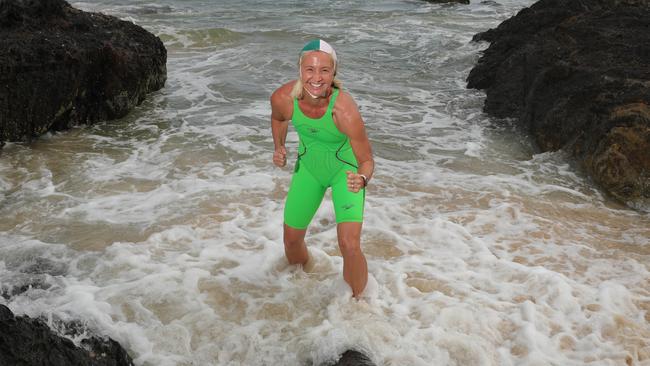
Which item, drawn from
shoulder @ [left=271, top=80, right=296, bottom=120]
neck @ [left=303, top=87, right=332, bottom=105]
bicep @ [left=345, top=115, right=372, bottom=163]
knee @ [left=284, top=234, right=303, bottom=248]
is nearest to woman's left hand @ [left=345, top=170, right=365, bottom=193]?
bicep @ [left=345, top=115, right=372, bottom=163]

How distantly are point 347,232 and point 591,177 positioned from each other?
4040 millimetres

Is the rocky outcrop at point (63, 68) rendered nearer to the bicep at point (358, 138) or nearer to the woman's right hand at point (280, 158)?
the woman's right hand at point (280, 158)

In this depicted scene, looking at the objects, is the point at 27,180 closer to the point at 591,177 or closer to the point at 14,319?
the point at 14,319

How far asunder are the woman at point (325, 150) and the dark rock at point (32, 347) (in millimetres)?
1734

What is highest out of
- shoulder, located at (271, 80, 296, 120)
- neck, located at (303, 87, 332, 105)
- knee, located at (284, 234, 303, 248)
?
neck, located at (303, 87, 332, 105)

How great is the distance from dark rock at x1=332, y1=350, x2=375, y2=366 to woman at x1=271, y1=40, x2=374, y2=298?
675mm

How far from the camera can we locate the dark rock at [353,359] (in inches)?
148

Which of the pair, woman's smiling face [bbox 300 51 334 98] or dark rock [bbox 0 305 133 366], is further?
woman's smiling face [bbox 300 51 334 98]

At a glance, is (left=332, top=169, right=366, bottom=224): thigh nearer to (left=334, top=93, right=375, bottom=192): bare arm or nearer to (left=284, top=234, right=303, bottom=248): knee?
(left=334, top=93, right=375, bottom=192): bare arm

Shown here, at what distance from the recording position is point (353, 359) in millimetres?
3793

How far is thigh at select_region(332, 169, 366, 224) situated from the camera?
164 inches

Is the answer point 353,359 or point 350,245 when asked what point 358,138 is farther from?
point 353,359

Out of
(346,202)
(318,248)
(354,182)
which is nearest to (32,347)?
(354,182)

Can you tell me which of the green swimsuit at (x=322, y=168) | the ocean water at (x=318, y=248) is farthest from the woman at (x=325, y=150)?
the ocean water at (x=318, y=248)
